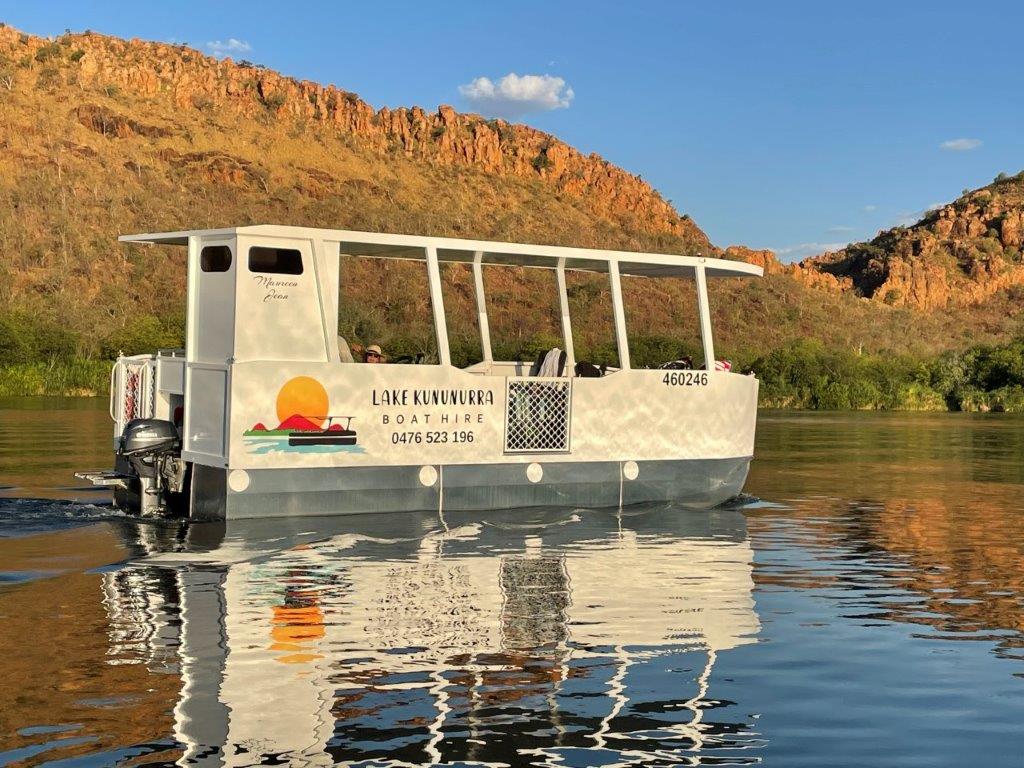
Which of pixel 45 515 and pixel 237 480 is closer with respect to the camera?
pixel 237 480

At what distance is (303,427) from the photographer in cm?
1480

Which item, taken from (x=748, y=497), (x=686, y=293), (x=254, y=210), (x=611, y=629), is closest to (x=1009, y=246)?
(x=686, y=293)

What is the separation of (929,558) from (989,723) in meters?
7.08

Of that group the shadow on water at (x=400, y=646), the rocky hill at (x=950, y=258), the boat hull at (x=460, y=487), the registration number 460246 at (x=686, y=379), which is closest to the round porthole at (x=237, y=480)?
the boat hull at (x=460, y=487)

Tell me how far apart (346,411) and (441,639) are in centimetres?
601

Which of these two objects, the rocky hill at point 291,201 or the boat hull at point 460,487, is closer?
the boat hull at point 460,487

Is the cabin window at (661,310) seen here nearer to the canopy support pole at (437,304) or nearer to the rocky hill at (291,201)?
the rocky hill at (291,201)

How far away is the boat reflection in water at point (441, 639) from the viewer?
692cm

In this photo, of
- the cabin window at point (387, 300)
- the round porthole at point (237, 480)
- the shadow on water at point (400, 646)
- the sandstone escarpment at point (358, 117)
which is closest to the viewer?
the shadow on water at point (400, 646)

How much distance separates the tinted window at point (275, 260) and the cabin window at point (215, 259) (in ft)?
1.00

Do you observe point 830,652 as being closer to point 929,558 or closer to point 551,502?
point 929,558

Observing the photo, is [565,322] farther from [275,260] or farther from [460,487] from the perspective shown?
[275,260]

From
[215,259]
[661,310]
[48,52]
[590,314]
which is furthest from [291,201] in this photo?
[215,259]

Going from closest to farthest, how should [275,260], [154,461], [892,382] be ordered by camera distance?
[275,260]
[154,461]
[892,382]
